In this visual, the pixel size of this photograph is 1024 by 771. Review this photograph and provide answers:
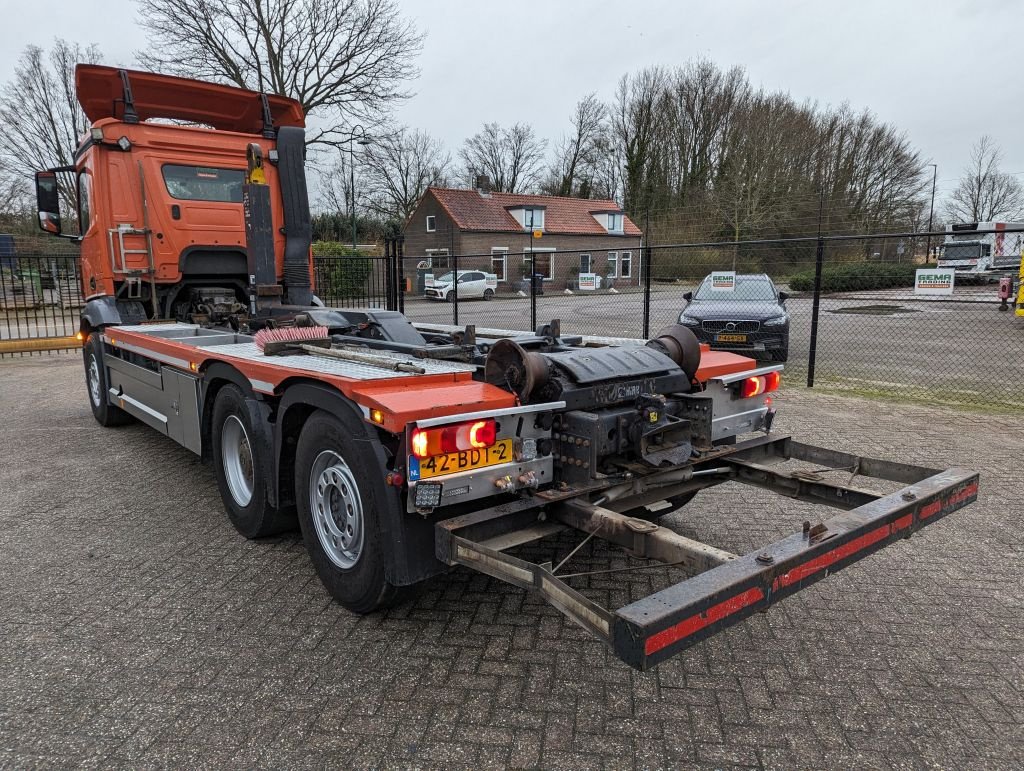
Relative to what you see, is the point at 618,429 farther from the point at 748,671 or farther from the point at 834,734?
the point at 834,734

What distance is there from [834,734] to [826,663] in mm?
485

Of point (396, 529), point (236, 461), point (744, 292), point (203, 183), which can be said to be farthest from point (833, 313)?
point (396, 529)

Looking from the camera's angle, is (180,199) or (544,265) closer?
(180,199)

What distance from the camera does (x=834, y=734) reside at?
2471mm

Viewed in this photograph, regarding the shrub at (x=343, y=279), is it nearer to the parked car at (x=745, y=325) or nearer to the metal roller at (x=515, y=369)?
the parked car at (x=745, y=325)

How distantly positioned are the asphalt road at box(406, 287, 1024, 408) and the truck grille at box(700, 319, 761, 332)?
920 mm

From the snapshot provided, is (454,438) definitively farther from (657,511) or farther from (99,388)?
(99,388)

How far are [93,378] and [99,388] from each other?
375 millimetres

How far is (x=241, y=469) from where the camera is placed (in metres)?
4.30

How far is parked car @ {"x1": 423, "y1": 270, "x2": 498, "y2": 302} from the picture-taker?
2984 cm

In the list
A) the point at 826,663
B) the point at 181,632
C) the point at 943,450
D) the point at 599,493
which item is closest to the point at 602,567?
the point at 599,493

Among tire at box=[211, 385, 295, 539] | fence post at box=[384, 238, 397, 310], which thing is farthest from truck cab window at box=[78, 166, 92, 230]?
fence post at box=[384, 238, 397, 310]

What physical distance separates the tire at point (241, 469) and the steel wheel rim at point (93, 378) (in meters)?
3.92

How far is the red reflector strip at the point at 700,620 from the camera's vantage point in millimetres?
1888
